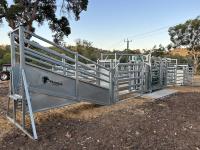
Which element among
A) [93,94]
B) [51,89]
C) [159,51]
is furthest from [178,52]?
[51,89]

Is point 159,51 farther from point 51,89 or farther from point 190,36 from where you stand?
point 51,89

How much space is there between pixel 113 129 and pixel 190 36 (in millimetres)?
34594

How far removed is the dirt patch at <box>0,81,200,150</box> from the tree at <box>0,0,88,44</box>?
1243 centimetres

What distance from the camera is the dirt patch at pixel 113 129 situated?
189 inches

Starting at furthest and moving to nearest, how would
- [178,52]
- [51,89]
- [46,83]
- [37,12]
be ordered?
[178,52], [37,12], [51,89], [46,83]

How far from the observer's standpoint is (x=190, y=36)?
37312 mm

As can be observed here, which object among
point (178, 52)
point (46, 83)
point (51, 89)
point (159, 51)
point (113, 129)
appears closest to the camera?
point (113, 129)

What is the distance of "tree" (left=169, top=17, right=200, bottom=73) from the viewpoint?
36.5 meters

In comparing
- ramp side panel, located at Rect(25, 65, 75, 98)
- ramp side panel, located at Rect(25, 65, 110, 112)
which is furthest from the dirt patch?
ramp side panel, located at Rect(25, 65, 75, 98)

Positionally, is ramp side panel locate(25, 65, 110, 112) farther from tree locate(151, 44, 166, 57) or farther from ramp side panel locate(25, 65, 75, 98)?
tree locate(151, 44, 166, 57)

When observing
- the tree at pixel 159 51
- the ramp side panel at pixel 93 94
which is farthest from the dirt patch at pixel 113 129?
the tree at pixel 159 51

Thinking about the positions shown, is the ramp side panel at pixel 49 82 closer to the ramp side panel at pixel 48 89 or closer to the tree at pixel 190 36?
the ramp side panel at pixel 48 89

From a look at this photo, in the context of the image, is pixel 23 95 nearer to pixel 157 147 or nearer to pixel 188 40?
pixel 157 147

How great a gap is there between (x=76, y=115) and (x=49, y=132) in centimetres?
142
